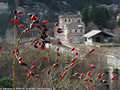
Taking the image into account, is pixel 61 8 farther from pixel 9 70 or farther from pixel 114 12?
pixel 9 70

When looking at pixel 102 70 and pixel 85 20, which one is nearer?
pixel 102 70

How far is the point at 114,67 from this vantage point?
44.2ft

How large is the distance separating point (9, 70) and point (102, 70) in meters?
3.94

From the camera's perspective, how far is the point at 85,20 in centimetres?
3391

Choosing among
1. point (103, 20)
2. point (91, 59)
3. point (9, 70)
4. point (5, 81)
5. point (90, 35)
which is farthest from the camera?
point (103, 20)

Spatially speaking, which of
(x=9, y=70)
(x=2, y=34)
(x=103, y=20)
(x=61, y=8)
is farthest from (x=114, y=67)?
(x=61, y=8)

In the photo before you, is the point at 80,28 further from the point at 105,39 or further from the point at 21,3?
the point at 21,3

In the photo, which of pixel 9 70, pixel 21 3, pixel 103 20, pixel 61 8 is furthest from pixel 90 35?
pixel 61 8

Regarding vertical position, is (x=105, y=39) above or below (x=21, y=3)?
below

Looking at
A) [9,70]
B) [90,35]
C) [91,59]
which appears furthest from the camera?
[90,35]

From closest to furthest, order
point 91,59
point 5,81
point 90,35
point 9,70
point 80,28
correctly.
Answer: point 5,81 < point 9,70 < point 91,59 < point 90,35 < point 80,28

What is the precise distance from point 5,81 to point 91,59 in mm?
4317

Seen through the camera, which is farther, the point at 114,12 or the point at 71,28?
the point at 114,12

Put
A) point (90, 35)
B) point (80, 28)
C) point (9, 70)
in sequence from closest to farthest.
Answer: point (9, 70), point (90, 35), point (80, 28)
